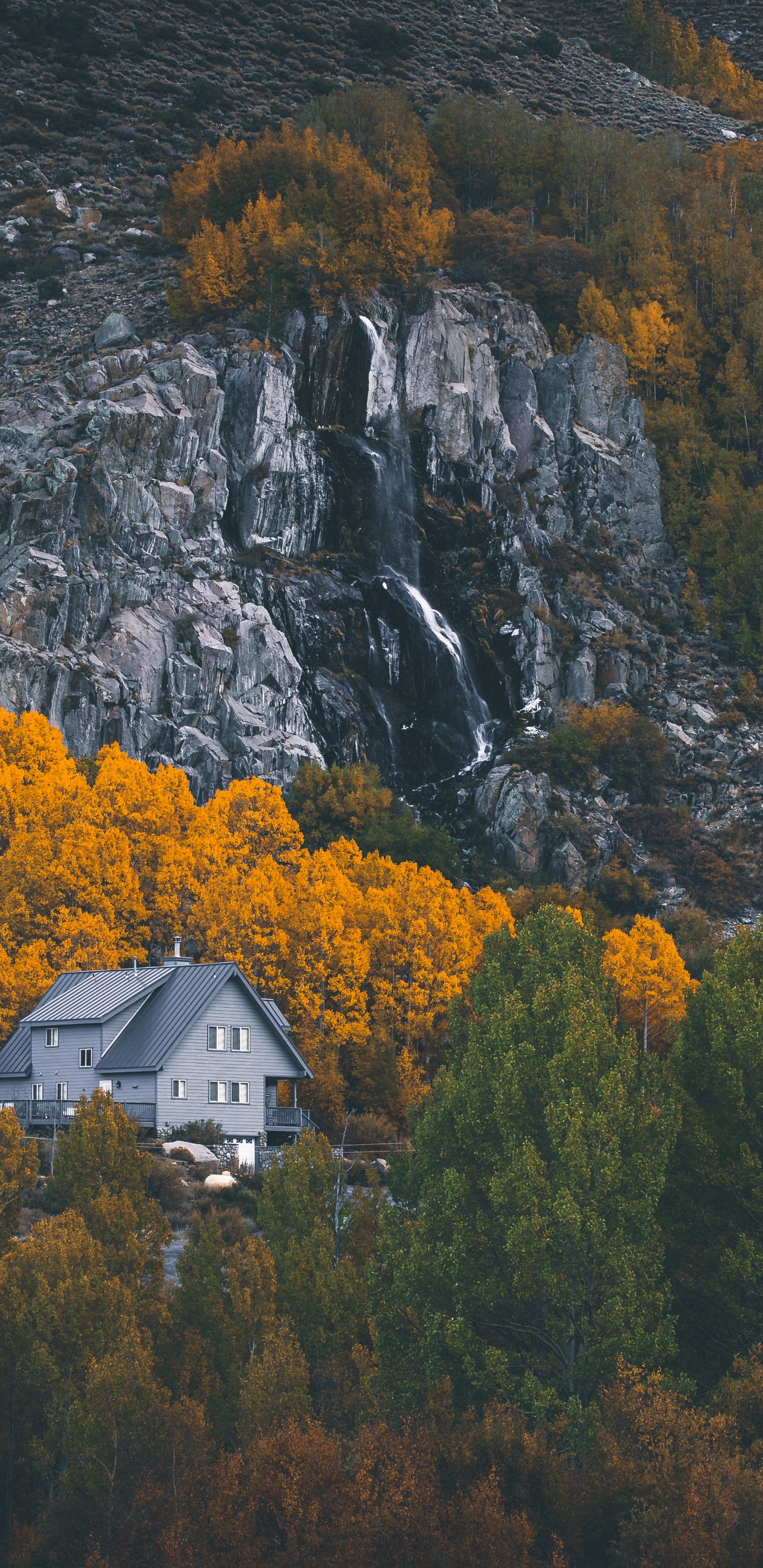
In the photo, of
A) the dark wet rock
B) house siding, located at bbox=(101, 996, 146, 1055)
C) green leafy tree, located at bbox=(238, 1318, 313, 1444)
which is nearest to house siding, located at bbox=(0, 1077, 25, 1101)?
house siding, located at bbox=(101, 996, 146, 1055)

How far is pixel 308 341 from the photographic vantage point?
11075cm

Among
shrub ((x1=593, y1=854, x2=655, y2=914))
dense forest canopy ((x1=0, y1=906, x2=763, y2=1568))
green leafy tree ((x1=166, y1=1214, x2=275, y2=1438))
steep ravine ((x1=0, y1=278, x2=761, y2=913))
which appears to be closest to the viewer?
dense forest canopy ((x1=0, y1=906, x2=763, y2=1568))

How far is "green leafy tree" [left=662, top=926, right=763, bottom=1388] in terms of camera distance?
27000 mm

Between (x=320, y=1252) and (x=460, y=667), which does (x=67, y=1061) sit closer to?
(x=320, y=1252)

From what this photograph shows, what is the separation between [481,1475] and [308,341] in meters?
98.1

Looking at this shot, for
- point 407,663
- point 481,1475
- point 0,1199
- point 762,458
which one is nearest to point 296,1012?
point 0,1199

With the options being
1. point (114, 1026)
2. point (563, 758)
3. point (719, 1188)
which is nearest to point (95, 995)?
point (114, 1026)

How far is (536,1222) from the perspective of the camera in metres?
25.5

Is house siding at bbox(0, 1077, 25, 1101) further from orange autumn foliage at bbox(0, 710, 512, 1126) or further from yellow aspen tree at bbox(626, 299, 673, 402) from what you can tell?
yellow aspen tree at bbox(626, 299, 673, 402)

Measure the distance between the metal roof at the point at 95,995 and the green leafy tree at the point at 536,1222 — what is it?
26.5 meters

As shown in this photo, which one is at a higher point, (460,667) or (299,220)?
(299,220)

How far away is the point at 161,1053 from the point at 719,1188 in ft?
93.2

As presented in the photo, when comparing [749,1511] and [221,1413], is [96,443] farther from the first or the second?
[749,1511]

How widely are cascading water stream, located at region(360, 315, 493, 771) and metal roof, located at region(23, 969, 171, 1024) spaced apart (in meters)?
48.4
